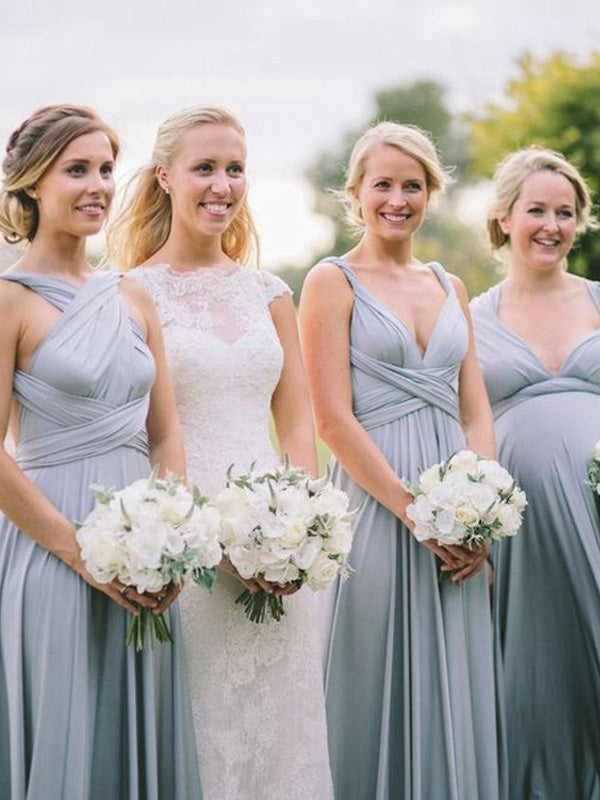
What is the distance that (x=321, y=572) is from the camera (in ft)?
16.2

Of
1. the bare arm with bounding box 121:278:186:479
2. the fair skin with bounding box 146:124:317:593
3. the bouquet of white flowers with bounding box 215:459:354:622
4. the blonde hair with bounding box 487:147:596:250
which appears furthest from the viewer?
the blonde hair with bounding box 487:147:596:250

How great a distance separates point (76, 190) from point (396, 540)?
81.4 inches

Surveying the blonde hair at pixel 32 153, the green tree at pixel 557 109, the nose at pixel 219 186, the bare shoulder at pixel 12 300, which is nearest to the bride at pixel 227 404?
the nose at pixel 219 186

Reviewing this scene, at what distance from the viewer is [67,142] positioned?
4.94 metres

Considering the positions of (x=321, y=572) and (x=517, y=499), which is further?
(x=517, y=499)

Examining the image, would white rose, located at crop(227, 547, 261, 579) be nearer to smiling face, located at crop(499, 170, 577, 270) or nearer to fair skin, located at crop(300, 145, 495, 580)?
fair skin, located at crop(300, 145, 495, 580)

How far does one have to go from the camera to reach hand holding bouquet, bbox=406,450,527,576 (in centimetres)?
541

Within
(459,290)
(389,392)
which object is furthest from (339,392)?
(459,290)

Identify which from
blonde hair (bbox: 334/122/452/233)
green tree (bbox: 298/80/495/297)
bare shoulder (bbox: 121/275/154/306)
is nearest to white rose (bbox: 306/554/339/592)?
bare shoulder (bbox: 121/275/154/306)

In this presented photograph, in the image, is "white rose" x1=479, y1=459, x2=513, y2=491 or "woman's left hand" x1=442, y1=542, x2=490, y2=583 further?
"woman's left hand" x1=442, y1=542, x2=490, y2=583

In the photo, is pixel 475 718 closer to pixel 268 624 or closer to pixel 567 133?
pixel 268 624

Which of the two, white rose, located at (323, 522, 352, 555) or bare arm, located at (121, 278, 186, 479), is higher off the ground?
bare arm, located at (121, 278, 186, 479)

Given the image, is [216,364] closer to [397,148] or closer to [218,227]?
[218,227]

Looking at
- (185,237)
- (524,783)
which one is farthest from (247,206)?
(524,783)
